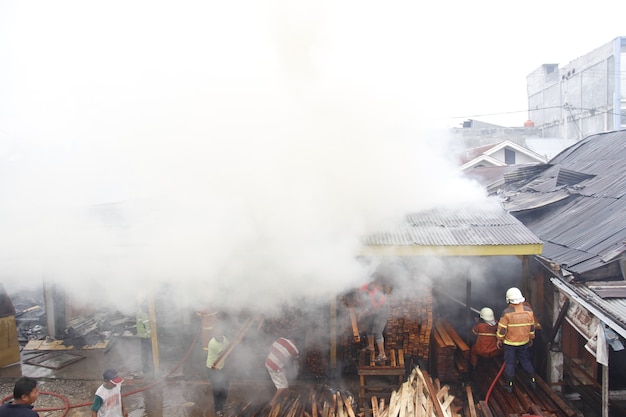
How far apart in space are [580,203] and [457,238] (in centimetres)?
355

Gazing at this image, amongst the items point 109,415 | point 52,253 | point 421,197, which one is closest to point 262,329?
point 109,415

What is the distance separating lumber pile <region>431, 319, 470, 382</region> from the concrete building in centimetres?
2412

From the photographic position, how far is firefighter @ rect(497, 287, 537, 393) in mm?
6332

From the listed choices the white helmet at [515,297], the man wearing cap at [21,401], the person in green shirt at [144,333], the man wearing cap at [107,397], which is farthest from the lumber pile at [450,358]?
the man wearing cap at [21,401]

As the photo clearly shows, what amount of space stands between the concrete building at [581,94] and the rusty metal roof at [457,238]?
23.1 meters

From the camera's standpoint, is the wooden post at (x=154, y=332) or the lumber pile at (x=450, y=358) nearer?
the lumber pile at (x=450, y=358)

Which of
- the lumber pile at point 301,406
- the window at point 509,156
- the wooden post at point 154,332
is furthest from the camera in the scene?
the window at point 509,156

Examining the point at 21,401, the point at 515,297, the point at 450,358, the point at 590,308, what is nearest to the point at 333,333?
the point at 450,358

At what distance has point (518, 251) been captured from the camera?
21.3ft

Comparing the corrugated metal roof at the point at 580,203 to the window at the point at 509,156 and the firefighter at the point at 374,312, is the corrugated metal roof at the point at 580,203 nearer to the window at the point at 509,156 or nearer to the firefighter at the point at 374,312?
the firefighter at the point at 374,312

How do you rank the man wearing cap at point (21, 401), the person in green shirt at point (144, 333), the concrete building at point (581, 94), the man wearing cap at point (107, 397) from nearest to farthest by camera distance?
the man wearing cap at point (21, 401), the man wearing cap at point (107, 397), the person in green shirt at point (144, 333), the concrete building at point (581, 94)

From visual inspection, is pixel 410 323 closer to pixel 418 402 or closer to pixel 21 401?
pixel 418 402

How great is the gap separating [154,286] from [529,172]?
1059cm

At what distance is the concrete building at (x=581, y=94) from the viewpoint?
2486 cm
